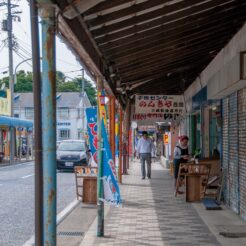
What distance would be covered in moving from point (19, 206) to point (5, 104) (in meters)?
26.1

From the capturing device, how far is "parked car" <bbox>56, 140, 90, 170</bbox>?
26344mm

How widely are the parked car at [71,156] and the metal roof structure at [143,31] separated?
1381 cm

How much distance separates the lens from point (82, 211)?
12031 millimetres

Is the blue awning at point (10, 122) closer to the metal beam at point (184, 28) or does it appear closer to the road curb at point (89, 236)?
the road curb at point (89, 236)

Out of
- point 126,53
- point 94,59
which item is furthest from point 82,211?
point 94,59

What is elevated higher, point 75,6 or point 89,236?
point 75,6

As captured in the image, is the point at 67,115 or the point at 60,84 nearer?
the point at 67,115

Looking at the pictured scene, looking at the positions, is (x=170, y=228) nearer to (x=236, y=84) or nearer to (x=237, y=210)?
(x=237, y=210)

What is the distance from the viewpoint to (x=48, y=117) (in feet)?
14.8

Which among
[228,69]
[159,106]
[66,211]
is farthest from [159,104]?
[228,69]

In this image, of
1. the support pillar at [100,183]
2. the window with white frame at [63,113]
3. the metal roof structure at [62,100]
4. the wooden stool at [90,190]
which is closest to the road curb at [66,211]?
the wooden stool at [90,190]

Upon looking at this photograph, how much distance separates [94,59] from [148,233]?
134 inches

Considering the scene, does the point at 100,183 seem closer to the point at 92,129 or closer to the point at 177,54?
the point at 92,129

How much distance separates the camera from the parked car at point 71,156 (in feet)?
86.4
